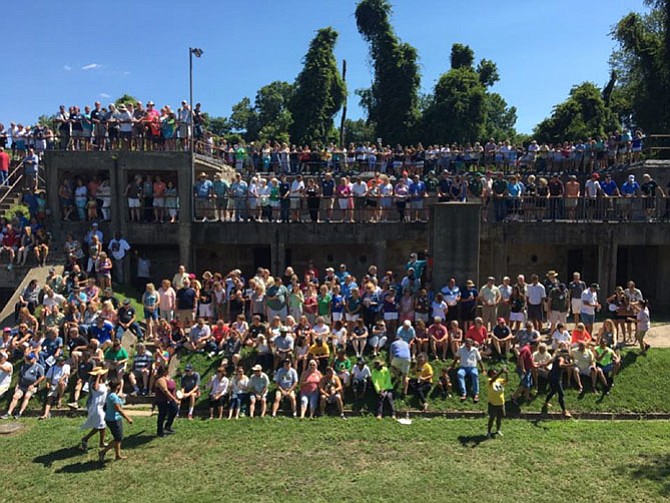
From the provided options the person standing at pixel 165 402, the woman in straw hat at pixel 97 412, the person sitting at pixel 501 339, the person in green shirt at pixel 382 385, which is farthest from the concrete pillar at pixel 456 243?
the woman in straw hat at pixel 97 412

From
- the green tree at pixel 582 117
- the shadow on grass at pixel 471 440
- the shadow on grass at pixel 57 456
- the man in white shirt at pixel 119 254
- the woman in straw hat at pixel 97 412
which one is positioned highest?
the green tree at pixel 582 117

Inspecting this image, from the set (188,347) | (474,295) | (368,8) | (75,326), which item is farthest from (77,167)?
(368,8)

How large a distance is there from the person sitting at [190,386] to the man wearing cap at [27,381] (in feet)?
10.3

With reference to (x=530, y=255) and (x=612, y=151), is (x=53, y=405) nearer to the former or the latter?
(x=530, y=255)

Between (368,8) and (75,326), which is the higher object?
(368,8)

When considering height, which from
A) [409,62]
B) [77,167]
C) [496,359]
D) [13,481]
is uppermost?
[409,62]

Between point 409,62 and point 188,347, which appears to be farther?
point 409,62

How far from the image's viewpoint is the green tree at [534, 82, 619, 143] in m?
39.7

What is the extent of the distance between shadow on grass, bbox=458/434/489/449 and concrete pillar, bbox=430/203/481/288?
521cm

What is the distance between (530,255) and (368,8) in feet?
97.6

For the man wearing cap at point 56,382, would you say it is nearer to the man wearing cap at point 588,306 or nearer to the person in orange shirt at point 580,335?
the person in orange shirt at point 580,335

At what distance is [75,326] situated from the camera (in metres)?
13.3

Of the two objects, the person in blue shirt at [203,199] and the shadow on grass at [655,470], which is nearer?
the shadow on grass at [655,470]

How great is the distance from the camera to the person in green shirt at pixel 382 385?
11422 millimetres
